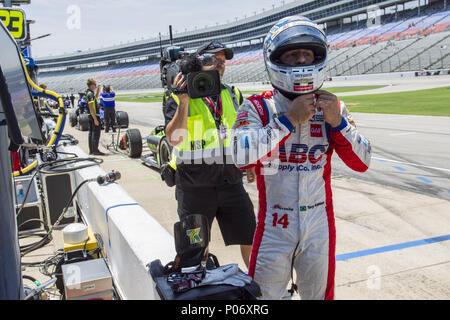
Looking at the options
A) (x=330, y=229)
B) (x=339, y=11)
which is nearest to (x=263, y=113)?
(x=330, y=229)

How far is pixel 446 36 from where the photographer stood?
39.0 m

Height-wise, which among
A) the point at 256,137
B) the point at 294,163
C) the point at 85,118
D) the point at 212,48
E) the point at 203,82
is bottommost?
the point at 294,163

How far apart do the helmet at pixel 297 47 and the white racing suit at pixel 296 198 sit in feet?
0.50

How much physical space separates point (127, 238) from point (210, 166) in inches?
26.9

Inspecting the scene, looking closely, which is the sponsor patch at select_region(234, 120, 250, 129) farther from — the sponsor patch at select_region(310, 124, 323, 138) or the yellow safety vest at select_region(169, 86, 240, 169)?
the yellow safety vest at select_region(169, 86, 240, 169)

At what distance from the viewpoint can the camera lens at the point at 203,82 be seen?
2354 mm

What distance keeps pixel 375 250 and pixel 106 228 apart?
2.33 meters

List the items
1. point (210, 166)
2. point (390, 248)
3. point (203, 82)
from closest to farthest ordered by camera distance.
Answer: point (203, 82), point (210, 166), point (390, 248)

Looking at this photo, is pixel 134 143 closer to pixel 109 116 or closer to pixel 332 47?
pixel 109 116

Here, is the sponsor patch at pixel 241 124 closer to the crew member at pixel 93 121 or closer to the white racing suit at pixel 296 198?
the white racing suit at pixel 296 198

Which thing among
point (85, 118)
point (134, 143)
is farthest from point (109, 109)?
point (85, 118)

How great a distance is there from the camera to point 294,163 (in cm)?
186

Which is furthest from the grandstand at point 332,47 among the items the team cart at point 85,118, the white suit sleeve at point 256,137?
the white suit sleeve at point 256,137

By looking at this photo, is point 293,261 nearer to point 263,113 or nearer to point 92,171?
point 263,113
